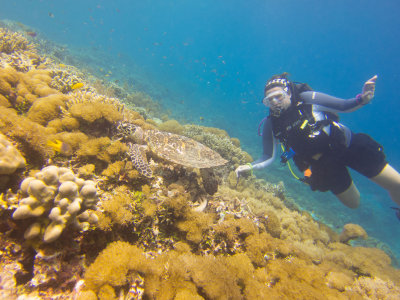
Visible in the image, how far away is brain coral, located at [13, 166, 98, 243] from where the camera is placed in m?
1.70

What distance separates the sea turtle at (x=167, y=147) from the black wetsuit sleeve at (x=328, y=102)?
12.4ft

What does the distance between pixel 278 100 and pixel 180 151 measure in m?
3.72

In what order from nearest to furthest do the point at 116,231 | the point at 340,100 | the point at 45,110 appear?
the point at 116,231
the point at 45,110
the point at 340,100

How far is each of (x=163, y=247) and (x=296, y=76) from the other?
12181cm

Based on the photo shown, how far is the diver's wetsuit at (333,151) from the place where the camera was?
5.32 metres

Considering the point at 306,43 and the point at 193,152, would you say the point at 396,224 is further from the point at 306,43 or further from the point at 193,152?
the point at 306,43

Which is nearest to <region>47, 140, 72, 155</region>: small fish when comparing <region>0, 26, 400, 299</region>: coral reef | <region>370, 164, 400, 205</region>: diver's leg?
<region>0, 26, 400, 299</region>: coral reef

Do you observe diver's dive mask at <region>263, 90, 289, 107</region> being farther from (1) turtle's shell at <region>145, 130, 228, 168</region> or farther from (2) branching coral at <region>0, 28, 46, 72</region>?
(2) branching coral at <region>0, 28, 46, 72</region>

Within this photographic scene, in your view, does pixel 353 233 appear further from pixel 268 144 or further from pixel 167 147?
pixel 167 147

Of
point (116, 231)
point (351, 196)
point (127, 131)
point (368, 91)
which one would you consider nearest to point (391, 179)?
point (351, 196)

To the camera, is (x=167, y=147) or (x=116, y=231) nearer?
(x=116, y=231)

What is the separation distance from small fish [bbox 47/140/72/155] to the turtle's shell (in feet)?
5.51

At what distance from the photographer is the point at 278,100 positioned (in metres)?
5.64

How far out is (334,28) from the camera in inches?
3465
